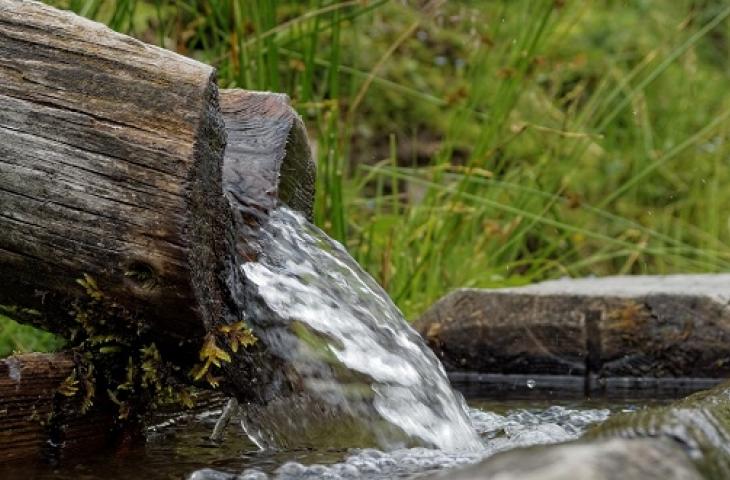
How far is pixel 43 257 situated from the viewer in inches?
75.9

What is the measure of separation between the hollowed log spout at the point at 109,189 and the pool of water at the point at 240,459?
0.44 ft

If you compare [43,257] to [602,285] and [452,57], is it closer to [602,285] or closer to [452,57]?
[602,285]

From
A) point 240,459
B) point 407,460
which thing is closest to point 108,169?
point 240,459

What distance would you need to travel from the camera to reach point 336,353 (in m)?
2.20

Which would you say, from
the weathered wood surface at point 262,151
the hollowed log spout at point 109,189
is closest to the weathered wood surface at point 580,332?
the weathered wood surface at point 262,151

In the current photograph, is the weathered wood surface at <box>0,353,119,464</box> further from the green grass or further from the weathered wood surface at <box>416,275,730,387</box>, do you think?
the weathered wood surface at <box>416,275,730,387</box>

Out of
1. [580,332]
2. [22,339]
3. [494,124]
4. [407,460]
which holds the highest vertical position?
[494,124]

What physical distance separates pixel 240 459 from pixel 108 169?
1.80 ft

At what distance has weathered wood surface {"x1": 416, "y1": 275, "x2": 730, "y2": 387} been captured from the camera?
3.33 meters

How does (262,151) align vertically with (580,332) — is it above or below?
above

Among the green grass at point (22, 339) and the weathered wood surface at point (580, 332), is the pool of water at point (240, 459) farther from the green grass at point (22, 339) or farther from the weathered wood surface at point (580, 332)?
the weathered wood surface at point (580, 332)

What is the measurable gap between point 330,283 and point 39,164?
620mm

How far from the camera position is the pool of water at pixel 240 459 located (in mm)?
1969

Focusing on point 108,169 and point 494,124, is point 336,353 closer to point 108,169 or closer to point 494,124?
point 108,169
